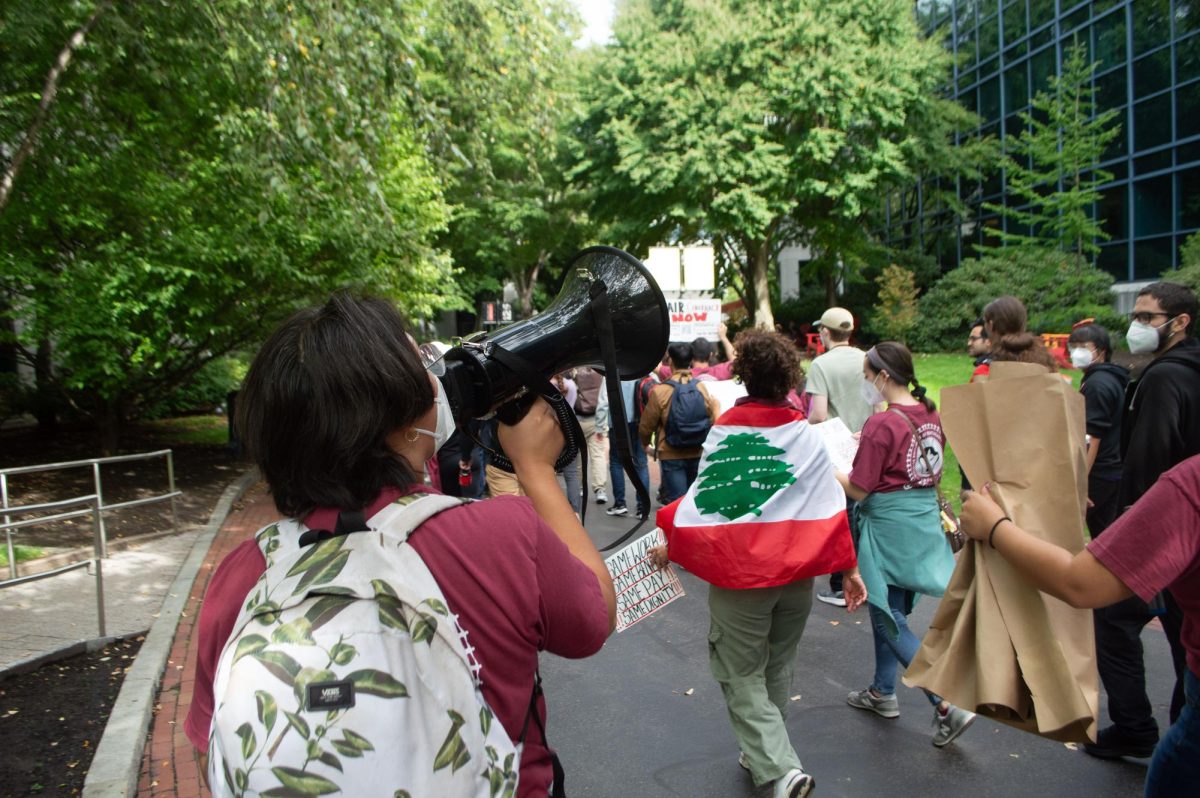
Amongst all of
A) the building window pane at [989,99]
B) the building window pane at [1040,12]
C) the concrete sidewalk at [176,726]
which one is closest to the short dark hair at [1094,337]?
the concrete sidewalk at [176,726]

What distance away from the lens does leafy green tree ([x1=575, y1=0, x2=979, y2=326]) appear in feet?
78.8

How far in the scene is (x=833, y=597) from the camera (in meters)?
6.05

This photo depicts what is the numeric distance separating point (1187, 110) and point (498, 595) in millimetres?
24047

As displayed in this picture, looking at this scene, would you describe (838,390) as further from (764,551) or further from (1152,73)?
(1152,73)

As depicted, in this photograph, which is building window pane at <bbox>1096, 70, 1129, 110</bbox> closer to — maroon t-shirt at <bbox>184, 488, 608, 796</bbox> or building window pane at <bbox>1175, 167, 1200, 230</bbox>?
building window pane at <bbox>1175, 167, 1200, 230</bbox>

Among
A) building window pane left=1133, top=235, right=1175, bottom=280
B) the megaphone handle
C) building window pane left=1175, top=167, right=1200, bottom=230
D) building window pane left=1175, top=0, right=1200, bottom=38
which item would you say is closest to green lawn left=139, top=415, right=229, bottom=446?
the megaphone handle

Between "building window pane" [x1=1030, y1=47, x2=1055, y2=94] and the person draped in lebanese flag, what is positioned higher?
"building window pane" [x1=1030, y1=47, x2=1055, y2=94]

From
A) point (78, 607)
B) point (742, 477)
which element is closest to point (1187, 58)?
point (742, 477)

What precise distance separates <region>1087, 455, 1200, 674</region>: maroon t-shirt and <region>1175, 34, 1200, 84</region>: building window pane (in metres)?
22.5

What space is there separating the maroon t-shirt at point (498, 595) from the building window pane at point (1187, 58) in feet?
77.2

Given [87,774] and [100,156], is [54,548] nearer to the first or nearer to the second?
[100,156]

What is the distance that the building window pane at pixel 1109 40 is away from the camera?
21844 mm

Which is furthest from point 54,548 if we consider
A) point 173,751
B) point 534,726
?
point 534,726

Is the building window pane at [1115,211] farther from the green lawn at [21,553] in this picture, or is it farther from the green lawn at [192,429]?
the green lawn at [21,553]
